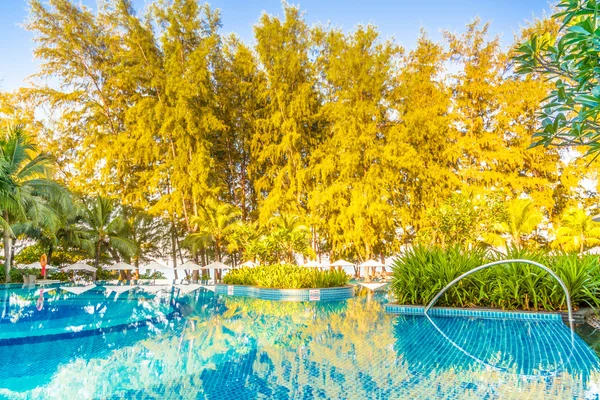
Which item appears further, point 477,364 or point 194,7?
point 194,7

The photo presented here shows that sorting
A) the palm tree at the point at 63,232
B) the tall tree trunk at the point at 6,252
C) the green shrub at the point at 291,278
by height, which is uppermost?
the palm tree at the point at 63,232

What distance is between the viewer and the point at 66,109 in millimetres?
21281

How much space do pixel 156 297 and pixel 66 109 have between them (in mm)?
12190

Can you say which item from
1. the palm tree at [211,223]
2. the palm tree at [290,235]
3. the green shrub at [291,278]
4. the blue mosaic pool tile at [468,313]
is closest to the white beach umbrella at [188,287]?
the green shrub at [291,278]

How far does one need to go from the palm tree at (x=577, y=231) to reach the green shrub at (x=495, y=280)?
10069 mm

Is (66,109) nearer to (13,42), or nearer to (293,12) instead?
(13,42)

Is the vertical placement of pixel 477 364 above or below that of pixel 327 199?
below

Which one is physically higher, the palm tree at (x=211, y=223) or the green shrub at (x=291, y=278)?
the palm tree at (x=211, y=223)

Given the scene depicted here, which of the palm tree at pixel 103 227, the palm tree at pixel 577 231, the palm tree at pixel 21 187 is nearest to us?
the palm tree at pixel 21 187

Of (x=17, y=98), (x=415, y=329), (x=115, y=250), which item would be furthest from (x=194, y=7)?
(x=415, y=329)

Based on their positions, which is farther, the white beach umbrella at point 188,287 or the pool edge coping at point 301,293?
the white beach umbrella at point 188,287

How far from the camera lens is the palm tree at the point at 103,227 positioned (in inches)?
820

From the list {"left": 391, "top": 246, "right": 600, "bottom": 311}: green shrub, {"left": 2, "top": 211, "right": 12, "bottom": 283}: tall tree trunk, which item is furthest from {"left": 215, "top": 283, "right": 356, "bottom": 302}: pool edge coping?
{"left": 2, "top": 211, "right": 12, "bottom": 283}: tall tree trunk

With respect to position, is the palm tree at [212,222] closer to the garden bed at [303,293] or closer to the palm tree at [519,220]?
the garden bed at [303,293]
